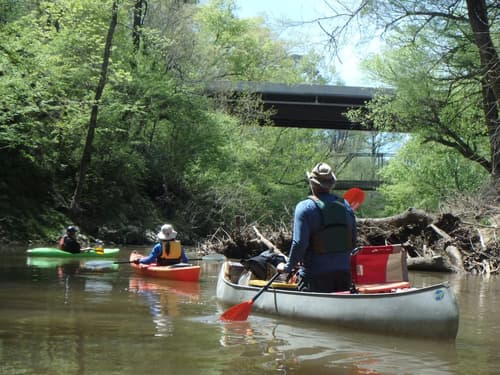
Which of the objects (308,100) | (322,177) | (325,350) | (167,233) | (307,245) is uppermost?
(308,100)

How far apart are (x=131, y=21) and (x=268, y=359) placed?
100ft

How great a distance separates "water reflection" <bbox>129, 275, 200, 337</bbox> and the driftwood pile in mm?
4703

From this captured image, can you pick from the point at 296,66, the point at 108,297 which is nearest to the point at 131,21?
the point at 296,66

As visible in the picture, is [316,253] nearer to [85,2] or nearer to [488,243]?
[488,243]

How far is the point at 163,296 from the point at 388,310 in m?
4.67

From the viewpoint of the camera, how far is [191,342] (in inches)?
281

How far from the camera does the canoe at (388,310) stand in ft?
24.0

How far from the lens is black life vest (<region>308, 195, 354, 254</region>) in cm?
786

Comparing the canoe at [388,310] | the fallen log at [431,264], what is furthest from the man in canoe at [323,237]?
the fallen log at [431,264]

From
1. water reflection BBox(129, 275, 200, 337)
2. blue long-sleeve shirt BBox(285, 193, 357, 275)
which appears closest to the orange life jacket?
water reflection BBox(129, 275, 200, 337)

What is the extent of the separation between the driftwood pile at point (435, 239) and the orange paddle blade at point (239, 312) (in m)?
8.54

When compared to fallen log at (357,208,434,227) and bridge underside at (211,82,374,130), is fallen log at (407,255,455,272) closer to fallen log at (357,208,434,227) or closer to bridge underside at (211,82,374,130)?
fallen log at (357,208,434,227)

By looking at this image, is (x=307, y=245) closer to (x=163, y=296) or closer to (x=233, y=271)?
(x=233, y=271)

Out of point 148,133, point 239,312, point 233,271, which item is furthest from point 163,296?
point 148,133
